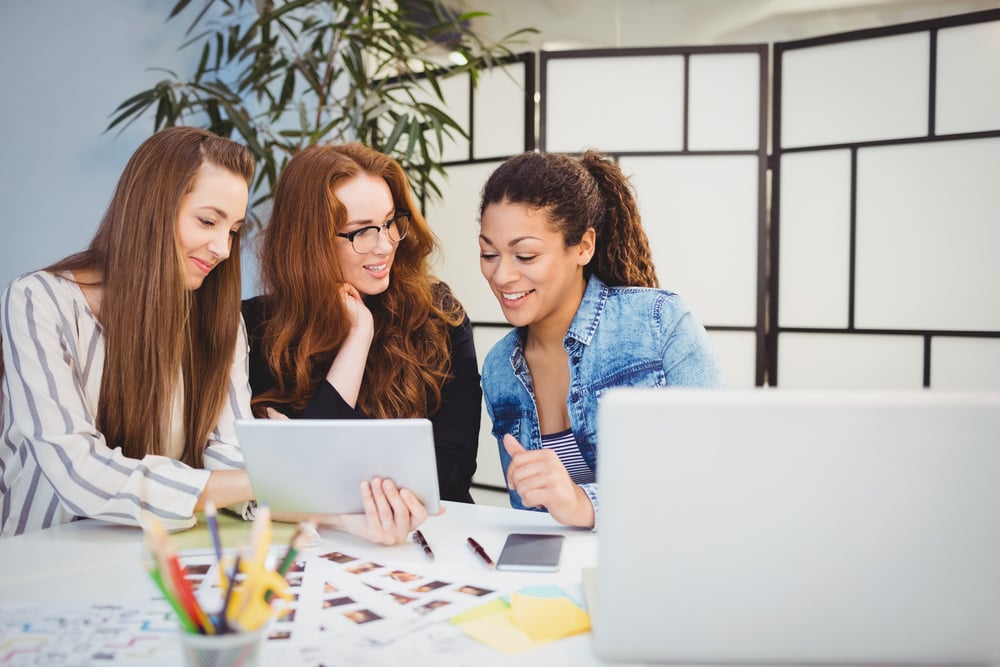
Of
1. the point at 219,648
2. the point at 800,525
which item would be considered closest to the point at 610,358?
the point at 800,525

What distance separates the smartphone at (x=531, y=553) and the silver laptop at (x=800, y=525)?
315 mm

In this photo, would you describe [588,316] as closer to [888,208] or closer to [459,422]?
[459,422]

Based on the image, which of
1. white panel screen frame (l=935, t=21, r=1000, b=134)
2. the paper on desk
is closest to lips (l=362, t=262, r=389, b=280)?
the paper on desk

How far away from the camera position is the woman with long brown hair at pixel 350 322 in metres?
1.75

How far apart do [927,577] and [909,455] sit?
12 cm

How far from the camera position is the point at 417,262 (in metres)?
1.98

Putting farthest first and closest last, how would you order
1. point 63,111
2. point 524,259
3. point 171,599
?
1. point 63,111
2. point 524,259
3. point 171,599

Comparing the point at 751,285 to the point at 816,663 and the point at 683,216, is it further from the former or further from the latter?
the point at 816,663

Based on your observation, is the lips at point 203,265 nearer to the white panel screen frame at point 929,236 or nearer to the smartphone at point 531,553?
the smartphone at point 531,553

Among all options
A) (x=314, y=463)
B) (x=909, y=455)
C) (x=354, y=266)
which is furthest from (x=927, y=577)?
(x=354, y=266)

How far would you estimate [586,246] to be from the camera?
177 cm

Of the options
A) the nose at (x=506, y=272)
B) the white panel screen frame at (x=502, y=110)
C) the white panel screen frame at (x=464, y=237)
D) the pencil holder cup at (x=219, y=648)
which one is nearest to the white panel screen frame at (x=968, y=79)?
the white panel screen frame at (x=502, y=110)

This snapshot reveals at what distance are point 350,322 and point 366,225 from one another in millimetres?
229

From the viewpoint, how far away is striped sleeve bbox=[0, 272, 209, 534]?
1227 millimetres
